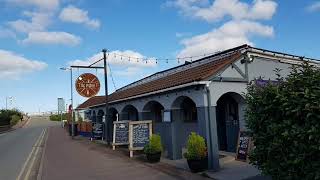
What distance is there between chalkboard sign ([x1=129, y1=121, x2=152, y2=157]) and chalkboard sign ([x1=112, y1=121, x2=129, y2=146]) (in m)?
2.46

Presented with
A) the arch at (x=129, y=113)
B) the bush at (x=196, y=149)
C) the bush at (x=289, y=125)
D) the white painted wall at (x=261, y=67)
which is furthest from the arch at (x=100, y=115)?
the bush at (x=289, y=125)

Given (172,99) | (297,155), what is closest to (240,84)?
(172,99)

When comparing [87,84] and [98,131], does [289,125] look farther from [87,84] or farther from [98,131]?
[98,131]

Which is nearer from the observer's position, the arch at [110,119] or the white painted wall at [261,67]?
the white painted wall at [261,67]

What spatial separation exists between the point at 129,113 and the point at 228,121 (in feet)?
35.8

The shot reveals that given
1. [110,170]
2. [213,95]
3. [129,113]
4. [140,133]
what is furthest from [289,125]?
[129,113]

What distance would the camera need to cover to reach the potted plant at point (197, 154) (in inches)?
501

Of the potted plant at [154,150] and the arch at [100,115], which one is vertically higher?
the arch at [100,115]

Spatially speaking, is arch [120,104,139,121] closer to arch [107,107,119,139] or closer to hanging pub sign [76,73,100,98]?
arch [107,107,119,139]

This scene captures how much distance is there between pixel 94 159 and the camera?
1856 cm

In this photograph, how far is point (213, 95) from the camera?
45.0 ft

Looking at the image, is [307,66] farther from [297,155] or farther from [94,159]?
[94,159]

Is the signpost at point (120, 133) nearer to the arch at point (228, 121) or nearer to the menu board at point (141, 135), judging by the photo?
the menu board at point (141, 135)

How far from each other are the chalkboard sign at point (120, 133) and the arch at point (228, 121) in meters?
5.32
